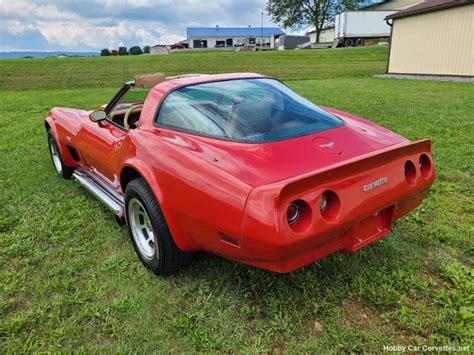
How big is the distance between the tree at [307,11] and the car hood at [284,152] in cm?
5367

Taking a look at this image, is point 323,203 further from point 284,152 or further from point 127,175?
point 127,175

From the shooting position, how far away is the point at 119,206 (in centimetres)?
307

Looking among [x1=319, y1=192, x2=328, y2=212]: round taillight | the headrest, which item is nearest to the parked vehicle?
the headrest

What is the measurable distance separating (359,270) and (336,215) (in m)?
0.85

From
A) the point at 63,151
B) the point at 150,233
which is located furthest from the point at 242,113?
the point at 63,151

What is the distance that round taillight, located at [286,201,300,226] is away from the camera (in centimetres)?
184

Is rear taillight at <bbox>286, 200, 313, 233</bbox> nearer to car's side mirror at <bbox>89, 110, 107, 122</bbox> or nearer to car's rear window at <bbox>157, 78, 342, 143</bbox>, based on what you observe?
car's rear window at <bbox>157, 78, 342, 143</bbox>

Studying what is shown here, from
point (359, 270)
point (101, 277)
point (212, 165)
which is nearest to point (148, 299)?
point (101, 277)

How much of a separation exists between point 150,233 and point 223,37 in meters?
78.4

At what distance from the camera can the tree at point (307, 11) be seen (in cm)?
5194

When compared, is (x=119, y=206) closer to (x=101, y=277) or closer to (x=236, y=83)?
(x=101, y=277)

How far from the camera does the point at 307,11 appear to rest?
172ft

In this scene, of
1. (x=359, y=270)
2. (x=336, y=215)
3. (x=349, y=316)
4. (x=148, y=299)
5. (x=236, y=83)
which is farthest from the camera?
(x=236, y=83)

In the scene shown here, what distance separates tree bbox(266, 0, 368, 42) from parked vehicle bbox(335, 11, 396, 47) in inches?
552
